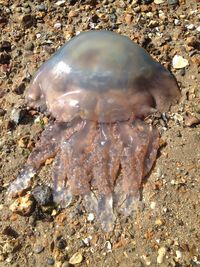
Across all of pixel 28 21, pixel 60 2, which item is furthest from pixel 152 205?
pixel 60 2

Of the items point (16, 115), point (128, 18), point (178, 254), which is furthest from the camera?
point (128, 18)

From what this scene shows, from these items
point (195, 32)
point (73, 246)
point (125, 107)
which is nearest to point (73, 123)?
point (125, 107)

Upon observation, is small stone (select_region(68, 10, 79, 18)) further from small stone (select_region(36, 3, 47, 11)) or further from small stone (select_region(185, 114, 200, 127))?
small stone (select_region(185, 114, 200, 127))

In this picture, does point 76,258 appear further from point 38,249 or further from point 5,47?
point 5,47

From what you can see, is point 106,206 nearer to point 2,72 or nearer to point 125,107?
point 125,107

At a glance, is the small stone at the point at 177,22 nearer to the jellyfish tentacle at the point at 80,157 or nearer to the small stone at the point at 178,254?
the jellyfish tentacle at the point at 80,157

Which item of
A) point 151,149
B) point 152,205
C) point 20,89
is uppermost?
point 20,89

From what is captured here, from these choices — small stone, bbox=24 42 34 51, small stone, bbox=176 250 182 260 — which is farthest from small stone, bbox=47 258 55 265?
small stone, bbox=24 42 34 51
